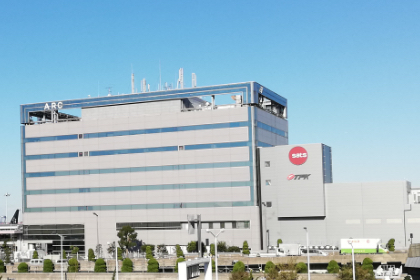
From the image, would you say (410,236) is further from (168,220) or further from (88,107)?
(88,107)

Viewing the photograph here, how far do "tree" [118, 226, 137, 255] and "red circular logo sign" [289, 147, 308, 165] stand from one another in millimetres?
34753

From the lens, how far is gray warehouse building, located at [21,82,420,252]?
11725cm

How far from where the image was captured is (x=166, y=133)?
125188mm

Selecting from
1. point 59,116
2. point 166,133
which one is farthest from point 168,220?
point 59,116

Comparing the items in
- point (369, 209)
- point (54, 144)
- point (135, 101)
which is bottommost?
point (369, 209)

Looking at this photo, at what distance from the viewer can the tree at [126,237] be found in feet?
403

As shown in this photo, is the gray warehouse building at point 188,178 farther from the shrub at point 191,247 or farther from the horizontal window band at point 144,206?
the shrub at point 191,247

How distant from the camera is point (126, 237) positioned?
124m

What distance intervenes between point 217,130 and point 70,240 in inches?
1615

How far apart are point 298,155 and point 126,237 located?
37718 millimetres

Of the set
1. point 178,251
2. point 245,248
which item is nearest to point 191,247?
point 178,251

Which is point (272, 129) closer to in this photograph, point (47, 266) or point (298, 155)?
point (298, 155)

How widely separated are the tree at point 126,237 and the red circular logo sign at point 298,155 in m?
34.8

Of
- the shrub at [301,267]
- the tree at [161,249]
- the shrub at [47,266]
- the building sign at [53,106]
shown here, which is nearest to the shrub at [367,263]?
the shrub at [301,267]
